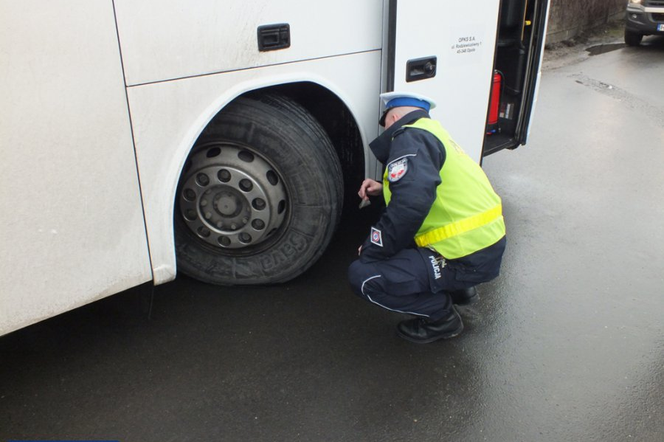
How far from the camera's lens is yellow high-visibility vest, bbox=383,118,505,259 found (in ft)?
9.34

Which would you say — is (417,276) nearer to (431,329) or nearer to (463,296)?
(431,329)

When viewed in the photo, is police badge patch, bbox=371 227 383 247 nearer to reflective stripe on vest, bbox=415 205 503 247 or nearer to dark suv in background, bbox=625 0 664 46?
reflective stripe on vest, bbox=415 205 503 247

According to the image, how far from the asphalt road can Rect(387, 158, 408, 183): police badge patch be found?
0.82 meters

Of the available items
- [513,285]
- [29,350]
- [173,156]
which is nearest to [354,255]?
[513,285]

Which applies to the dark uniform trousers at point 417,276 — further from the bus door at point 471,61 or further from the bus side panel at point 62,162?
the bus side panel at point 62,162

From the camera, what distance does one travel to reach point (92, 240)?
98.5 inches

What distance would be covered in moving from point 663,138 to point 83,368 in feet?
18.3

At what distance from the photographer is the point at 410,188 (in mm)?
2682

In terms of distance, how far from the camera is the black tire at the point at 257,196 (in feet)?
9.87

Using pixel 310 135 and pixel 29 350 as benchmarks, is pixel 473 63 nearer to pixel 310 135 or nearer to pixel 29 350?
pixel 310 135

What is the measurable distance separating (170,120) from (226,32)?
0.43 m

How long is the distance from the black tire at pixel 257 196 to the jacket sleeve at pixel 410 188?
1.46ft

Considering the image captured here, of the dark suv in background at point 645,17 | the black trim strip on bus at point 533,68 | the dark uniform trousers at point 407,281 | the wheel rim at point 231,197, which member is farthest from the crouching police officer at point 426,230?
the dark suv in background at point 645,17

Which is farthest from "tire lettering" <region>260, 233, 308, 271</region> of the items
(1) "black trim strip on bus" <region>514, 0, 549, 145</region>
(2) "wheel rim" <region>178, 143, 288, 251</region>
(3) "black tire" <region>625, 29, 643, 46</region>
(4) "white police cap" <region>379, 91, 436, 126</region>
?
(3) "black tire" <region>625, 29, 643, 46</region>
